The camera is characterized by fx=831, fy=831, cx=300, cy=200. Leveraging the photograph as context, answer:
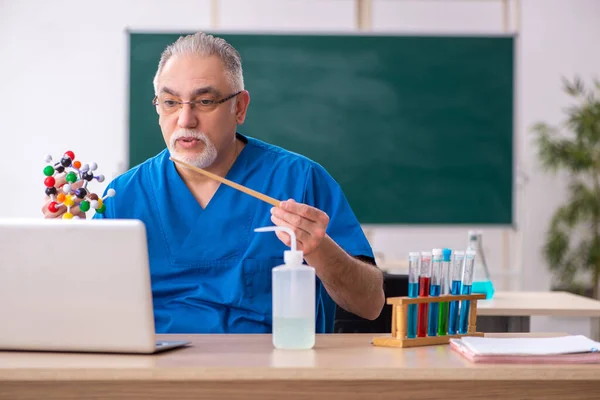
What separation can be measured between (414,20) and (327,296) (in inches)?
152

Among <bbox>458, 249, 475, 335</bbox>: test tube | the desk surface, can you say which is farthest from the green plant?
<bbox>458, 249, 475, 335</bbox>: test tube

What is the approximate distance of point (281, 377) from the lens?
107 cm

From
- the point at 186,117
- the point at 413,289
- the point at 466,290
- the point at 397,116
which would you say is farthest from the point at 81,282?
the point at 397,116

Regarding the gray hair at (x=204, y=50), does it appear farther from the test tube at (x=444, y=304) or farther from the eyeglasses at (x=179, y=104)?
the test tube at (x=444, y=304)

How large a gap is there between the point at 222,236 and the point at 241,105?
36cm

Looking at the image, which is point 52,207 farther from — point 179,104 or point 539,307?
point 539,307

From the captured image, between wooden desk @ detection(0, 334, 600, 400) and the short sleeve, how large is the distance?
0.58 m

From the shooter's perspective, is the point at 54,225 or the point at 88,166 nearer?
the point at 54,225

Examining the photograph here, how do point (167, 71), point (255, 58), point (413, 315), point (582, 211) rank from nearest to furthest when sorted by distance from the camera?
point (413, 315) → point (167, 71) → point (255, 58) → point (582, 211)

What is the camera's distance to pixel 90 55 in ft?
17.6

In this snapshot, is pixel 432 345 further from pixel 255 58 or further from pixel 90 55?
pixel 90 55

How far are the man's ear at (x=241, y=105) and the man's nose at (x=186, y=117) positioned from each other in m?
0.15

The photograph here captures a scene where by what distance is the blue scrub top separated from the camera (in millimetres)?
1727

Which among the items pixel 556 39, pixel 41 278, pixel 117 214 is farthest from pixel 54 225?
pixel 556 39
